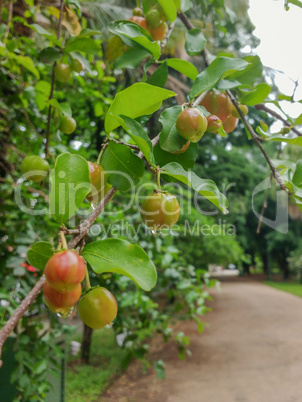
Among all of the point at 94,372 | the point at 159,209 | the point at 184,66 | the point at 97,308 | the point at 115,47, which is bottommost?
the point at 94,372

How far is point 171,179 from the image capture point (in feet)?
1.46

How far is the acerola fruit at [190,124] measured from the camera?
0.42 meters

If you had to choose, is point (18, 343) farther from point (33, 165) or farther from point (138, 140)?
point (138, 140)

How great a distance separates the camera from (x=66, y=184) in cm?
34

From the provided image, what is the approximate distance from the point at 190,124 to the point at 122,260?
0.20 m

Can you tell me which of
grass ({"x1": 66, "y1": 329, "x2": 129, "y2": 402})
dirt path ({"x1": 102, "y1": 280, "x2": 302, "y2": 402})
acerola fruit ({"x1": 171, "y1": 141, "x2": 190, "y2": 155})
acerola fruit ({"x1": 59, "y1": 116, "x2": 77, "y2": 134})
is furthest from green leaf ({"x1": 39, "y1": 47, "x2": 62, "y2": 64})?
dirt path ({"x1": 102, "y1": 280, "x2": 302, "y2": 402})

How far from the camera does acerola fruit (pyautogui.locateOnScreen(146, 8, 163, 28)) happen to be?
639 mm

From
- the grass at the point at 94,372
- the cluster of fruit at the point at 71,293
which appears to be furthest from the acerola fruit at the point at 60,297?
the grass at the point at 94,372

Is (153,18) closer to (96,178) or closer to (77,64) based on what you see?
(77,64)

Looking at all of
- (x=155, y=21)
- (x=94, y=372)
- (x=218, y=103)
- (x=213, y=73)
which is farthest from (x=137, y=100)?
(x=94, y=372)

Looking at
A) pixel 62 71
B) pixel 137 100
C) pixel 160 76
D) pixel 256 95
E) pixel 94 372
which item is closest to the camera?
pixel 137 100

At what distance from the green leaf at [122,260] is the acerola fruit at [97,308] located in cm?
5

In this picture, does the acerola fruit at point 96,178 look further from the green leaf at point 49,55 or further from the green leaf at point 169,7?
the green leaf at point 49,55

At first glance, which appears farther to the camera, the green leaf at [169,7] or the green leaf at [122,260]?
the green leaf at [169,7]
